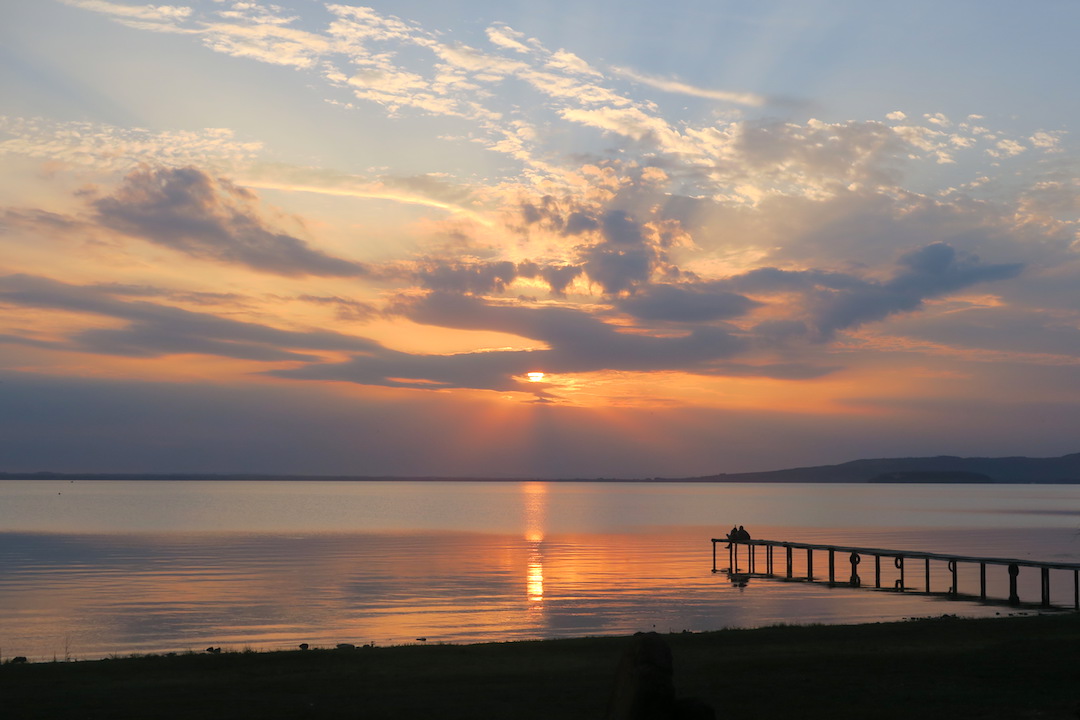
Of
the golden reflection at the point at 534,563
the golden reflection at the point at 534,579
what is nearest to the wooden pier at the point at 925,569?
the golden reflection at the point at 534,579

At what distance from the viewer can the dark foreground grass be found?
16.2 m

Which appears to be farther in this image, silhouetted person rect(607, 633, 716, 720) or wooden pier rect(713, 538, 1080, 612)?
wooden pier rect(713, 538, 1080, 612)

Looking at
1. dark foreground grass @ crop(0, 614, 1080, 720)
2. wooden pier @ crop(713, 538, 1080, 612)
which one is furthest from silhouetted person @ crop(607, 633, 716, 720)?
wooden pier @ crop(713, 538, 1080, 612)

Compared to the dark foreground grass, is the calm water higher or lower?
lower

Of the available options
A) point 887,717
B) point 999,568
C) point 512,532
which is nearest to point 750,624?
point 887,717

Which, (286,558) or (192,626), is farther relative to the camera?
(286,558)

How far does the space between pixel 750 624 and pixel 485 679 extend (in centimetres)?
1930

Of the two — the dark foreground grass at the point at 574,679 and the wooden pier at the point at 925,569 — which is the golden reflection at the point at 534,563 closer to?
the wooden pier at the point at 925,569

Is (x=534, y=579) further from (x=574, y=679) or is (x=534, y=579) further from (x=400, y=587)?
(x=574, y=679)

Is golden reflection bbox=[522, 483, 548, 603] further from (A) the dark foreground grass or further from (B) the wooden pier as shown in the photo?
(A) the dark foreground grass

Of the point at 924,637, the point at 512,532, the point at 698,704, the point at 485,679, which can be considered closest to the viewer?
the point at 698,704

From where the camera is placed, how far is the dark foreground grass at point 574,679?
16.2 metres

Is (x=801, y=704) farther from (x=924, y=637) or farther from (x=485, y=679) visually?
(x=924, y=637)

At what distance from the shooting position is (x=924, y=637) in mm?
24547
